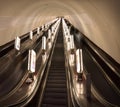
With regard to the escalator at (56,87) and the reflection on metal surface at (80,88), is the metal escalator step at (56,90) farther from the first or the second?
the reflection on metal surface at (80,88)

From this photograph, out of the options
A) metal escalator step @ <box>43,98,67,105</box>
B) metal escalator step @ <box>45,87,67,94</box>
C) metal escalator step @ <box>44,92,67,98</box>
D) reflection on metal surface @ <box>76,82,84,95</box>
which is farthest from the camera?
metal escalator step @ <box>45,87,67,94</box>

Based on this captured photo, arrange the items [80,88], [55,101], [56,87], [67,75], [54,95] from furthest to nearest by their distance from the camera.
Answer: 1. [56,87]
2. [67,75]
3. [54,95]
4. [80,88]
5. [55,101]

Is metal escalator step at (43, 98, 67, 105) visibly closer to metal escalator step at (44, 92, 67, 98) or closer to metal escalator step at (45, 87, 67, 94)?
metal escalator step at (44, 92, 67, 98)

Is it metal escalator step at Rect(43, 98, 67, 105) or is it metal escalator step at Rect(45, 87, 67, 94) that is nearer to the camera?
metal escalator step at Rect(43, 98, 67, 105)

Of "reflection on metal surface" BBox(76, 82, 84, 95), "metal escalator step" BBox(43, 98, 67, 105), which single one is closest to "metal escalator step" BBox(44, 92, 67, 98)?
"metal escalator step" BBox(43, 98, 67, 105)

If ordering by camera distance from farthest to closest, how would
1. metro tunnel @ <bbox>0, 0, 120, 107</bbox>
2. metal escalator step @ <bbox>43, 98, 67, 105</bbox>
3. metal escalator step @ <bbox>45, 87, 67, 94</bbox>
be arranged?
metal escalator step @ <bbox>45, 87, 67, 94</bbox>, metal escalator step @ <bbox>43, 98, 67, 105</bbox>, metro tunnel @ <bbox>0, 0, 120, 107</bbox>

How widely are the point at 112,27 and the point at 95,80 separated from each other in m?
1.69

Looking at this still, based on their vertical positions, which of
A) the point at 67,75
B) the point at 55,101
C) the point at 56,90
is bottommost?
the point at 55,101

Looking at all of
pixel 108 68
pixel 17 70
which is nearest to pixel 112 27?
pixel 108 68

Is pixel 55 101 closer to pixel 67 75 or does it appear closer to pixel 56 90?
pixel 56 90

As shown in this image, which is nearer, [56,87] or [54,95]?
[54,95]

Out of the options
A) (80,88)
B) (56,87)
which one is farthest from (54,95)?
(80,88)

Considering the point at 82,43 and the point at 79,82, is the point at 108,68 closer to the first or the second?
the point at 79,82

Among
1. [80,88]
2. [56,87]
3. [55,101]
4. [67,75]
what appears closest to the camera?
[55,101]
